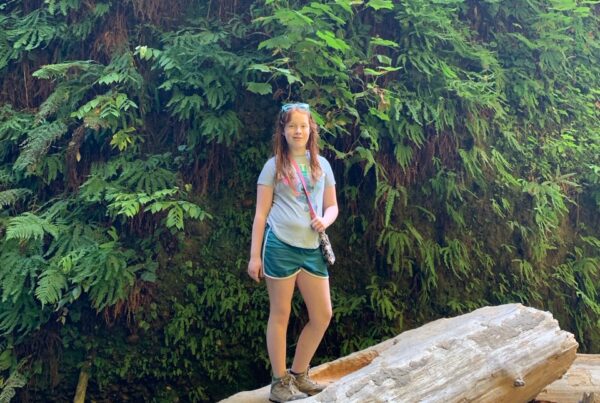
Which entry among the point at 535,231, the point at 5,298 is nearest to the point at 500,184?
the point at 535,231

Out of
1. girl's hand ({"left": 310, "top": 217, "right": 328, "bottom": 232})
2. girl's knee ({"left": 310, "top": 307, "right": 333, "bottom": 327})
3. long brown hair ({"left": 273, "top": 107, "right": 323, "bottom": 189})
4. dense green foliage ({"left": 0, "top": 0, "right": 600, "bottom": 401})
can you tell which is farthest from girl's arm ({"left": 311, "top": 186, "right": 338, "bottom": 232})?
dense green foliage ({"left": 0, "top": 0, "right": 600, "bottom": 401})

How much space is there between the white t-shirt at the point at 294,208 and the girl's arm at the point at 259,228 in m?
0.04

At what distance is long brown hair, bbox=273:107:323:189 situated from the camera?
13.8ft

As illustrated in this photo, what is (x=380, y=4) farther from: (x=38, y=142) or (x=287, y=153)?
(x=38, y=142)

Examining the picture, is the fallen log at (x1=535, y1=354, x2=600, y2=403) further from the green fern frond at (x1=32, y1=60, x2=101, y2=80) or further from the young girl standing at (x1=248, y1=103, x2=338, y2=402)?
the green fern frond at (x1=32, y1=60, x2=101, y2=80)

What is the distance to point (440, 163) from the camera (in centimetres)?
671

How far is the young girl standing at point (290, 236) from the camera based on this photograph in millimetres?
4133

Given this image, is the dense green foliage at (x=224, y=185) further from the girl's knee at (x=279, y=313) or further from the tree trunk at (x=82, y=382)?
the girl's knee at (x=279, y=313)

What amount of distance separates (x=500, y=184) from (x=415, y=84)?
171 centimetres

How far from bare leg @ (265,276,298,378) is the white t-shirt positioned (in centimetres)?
32

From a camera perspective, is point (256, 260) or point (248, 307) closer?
point (256, 260)

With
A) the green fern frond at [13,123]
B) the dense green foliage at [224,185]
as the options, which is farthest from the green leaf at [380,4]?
the green fern frond at [13,123]

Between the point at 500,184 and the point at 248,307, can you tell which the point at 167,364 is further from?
the point at 500,184

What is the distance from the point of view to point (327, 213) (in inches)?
170
